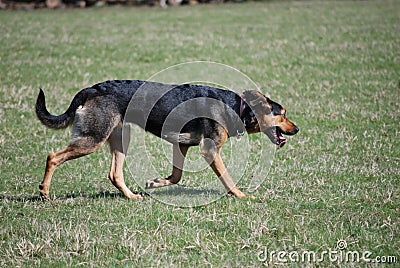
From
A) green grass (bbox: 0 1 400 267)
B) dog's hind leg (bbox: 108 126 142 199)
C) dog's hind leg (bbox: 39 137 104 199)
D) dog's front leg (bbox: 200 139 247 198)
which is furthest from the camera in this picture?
dog's hind leg (bbox: 108 126 142 199)

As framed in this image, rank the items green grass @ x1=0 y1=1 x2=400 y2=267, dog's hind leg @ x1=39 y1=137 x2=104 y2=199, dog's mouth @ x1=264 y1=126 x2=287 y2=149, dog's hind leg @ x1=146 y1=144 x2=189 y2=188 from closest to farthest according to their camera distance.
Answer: green grass @ x1=0 y1=1 x2=400 y2=267, dog's hind leg @ x1=39 y1=137 x2=104 y2=199, dog's mouth @ x1=264 y1=126 x2=287 y2=149, dog's hind leg @ x1=146 y1=144 x2=189 y2=188

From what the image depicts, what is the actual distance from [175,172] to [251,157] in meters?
1.94

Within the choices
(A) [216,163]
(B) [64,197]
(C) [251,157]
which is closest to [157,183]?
(A) [216,163]

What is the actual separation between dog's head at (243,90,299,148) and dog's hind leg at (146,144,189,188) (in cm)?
95

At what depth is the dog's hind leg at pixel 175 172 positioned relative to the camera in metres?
8.12

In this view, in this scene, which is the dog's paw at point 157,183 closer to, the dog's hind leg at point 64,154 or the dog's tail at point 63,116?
the dog's hind leg at point 64,154

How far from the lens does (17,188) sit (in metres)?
8.06

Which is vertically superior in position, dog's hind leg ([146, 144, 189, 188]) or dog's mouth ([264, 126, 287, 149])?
dog's mouth ([264, 126, 287, 149])

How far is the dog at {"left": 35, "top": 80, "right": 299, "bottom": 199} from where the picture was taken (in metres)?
7.48

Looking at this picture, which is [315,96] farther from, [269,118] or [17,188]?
[17,188]

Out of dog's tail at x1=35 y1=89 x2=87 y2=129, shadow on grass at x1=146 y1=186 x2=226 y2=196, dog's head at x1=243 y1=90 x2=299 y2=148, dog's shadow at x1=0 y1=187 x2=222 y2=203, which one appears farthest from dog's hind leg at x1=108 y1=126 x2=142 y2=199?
dog's head at x1=243 y1=90 x2=299 y2=148

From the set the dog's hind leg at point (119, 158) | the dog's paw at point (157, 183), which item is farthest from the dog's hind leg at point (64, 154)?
the dog's paw at point (157, 183)

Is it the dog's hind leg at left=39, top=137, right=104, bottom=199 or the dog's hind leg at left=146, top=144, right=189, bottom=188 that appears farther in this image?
the dog's hind leg at left=146, top=144, right=189, bottom=188

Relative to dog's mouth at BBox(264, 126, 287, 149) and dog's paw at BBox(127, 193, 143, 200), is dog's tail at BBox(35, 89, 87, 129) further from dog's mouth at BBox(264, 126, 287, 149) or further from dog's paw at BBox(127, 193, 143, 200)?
dog's mouth at BBox(264, 126, 287, 149)
